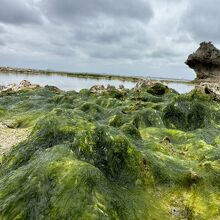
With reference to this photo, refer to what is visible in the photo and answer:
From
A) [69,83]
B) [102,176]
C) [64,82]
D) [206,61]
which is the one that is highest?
[102,176]

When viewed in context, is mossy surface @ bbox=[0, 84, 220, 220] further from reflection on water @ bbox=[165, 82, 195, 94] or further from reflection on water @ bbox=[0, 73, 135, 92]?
reflection on water @ bbox=[165, 82, 195, 94]

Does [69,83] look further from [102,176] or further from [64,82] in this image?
[102,176]

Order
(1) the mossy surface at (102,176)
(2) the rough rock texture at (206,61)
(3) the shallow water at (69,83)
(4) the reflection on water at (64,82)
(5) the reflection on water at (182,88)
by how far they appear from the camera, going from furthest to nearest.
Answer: (2) the rough rock texture at (206,61), (5) the reflection on water at (182,88), (3) the shallow water at (69,83), (4) the reflection on water at (64,82), (1) the mossy surface at (102,176)

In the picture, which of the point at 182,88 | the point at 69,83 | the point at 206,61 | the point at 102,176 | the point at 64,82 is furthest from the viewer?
the point at 206,61

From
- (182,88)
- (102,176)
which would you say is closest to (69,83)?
(182,88)

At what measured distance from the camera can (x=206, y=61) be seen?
95438 millimetres

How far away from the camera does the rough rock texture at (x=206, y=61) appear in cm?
9381

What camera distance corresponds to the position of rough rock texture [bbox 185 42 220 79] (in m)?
93.8

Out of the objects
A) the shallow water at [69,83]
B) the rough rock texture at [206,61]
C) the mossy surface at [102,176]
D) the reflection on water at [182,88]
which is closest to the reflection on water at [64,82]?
the shallow water at [69,83]

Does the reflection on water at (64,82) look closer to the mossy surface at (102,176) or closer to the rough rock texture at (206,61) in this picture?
the rough rock texture at (206,61)

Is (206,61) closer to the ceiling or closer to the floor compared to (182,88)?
closer to the ceiling

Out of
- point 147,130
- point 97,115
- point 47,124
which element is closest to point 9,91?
point 97,115

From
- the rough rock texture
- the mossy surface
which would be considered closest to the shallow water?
the rough rock texture

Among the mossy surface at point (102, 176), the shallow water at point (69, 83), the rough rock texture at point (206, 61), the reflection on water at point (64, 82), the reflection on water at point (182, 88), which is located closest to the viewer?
the mossy surface at point (102, 176)
